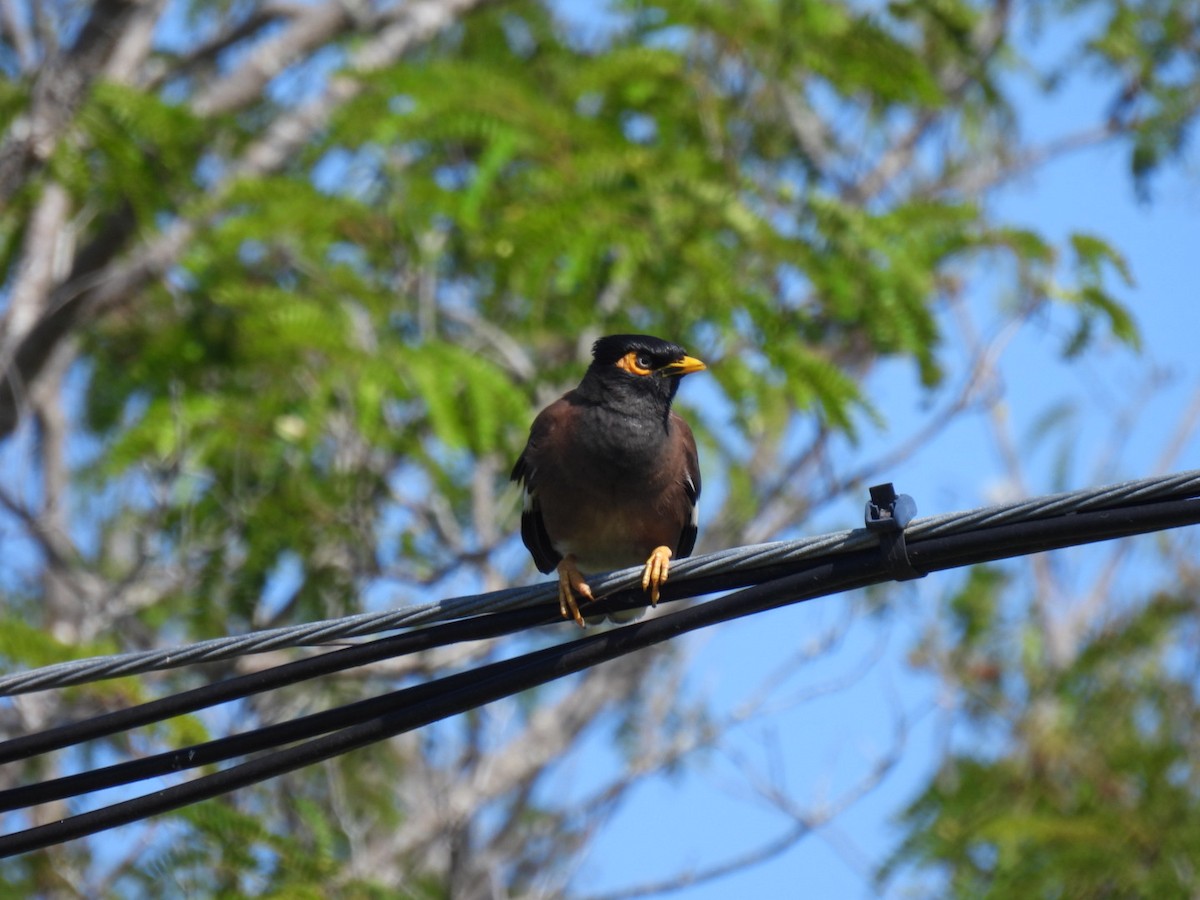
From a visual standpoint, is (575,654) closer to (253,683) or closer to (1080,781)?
(253,683)

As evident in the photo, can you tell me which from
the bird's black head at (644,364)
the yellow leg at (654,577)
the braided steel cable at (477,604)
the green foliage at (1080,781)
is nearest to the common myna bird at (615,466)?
the bird's black head at (644,364)

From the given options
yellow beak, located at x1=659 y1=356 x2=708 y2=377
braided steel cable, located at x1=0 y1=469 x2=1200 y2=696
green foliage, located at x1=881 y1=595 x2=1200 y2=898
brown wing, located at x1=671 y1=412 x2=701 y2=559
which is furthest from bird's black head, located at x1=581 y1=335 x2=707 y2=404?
green foliage, located at x1=881 y1=595 x2=1200 y2=898

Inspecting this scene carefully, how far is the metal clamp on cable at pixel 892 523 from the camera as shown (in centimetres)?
316

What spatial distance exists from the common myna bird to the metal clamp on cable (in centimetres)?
190

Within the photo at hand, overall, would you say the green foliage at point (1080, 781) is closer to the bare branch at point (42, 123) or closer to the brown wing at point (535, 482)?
the brown wing at point (535, 482)

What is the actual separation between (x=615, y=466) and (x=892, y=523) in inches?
83.3

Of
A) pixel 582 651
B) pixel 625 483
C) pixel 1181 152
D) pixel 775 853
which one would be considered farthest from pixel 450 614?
pixel 1181 152

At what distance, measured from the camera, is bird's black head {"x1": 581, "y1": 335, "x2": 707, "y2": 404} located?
17.9 feet

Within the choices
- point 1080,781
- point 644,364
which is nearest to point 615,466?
point 644,364

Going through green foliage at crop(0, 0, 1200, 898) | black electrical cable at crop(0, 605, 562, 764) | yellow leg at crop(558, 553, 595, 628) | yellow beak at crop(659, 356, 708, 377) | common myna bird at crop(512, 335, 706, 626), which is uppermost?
green foliage at crop(0, 0, 1200, 898)

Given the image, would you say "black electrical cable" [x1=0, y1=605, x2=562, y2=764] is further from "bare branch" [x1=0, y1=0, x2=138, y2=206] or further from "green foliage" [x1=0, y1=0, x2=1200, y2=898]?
"bare branch" [x1=0, y1=0, x2=138, y2=206]

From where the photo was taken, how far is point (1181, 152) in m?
9.26

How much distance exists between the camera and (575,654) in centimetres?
338

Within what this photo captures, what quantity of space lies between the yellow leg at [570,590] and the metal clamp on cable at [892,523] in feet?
2.53
